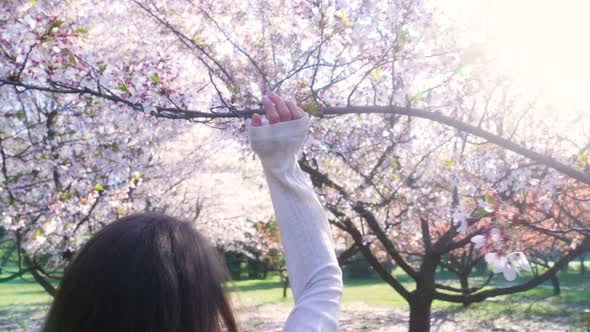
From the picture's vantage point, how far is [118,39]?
7.77m

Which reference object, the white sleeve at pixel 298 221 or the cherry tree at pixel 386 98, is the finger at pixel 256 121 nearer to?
the white sleeve at pixel 298 221

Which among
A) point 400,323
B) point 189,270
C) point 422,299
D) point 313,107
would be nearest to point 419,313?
point 422,299

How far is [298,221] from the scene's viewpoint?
87cm

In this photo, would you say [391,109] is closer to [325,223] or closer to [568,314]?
[325,223]

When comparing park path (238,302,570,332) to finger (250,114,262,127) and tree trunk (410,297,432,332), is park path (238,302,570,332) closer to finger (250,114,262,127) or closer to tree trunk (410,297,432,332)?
tree trunk (410,297,432,332)

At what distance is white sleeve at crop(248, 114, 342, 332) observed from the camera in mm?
835

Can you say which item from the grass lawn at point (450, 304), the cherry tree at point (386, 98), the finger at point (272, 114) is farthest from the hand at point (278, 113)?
the grass lawn at point (450, 304)

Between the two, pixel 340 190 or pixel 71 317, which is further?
pixel 340 190

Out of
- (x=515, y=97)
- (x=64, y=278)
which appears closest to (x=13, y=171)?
(x=515, y=97)

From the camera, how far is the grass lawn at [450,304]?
45.6ft

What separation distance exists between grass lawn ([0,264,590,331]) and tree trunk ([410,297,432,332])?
5.06 meters

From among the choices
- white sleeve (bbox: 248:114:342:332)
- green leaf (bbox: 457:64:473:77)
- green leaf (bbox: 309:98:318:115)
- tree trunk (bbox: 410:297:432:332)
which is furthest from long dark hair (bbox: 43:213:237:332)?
tree trunk (bbox: 410:297:432:332)

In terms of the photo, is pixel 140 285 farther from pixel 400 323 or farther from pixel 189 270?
pixel 400 323

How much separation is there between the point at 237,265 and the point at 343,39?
2514 centimetres
